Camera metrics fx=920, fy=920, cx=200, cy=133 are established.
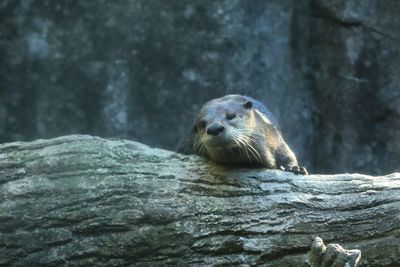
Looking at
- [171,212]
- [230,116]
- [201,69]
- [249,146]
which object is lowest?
[171,212]

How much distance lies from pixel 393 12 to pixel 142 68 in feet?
5.99

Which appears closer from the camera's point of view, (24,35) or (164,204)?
(164,204)

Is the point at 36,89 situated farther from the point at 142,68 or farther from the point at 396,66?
the point at 396,66

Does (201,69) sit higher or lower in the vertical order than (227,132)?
higher

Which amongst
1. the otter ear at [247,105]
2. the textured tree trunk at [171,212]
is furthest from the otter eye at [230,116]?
the textured tree trunk at [171,212]

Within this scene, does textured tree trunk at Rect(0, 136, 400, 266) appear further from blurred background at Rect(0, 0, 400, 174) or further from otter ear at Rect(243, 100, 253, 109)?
blurred background at Rect(0, 0, 400, 174)

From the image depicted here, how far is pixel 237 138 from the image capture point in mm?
4594

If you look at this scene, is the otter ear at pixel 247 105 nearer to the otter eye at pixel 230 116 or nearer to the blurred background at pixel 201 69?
the otter eye at pixel 230 116

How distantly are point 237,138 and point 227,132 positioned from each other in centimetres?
6

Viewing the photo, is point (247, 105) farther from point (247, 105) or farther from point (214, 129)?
point (214, 129)

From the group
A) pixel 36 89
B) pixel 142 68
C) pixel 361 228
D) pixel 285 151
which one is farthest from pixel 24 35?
pixel 361 228

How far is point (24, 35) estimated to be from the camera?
21.1 ft

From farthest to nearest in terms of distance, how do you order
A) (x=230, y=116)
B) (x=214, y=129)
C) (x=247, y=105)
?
(x=247, y=105)
(x=230, y=116)
(x=214, y=129)

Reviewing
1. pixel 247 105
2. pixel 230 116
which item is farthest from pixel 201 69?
pixel 230 116
